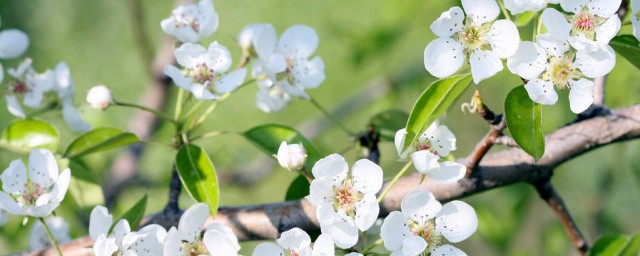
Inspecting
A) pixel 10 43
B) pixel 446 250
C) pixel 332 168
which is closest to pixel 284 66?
pixel 332 168

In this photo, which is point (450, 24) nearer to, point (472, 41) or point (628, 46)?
point (472, 41)

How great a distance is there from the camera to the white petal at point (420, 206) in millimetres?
818

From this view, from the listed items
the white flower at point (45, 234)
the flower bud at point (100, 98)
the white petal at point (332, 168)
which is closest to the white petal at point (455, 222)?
the white petal at point (332, 168)

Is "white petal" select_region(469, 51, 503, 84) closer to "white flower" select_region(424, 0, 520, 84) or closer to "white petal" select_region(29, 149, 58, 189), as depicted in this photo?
"white flower" select_region(424, 0, 520, 84)

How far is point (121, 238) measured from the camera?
87 centimetres

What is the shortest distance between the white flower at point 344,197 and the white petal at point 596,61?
222 mm

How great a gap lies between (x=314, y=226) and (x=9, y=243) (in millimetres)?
861

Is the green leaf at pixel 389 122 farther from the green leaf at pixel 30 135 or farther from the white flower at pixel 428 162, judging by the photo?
the green leaf at pixel 30 135

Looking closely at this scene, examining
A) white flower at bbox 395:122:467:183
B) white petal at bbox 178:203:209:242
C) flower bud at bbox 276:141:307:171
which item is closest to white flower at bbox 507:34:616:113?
white flower at bbox 395:122:467:183

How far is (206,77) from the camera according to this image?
38.7 inches

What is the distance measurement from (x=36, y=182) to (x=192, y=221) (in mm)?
199

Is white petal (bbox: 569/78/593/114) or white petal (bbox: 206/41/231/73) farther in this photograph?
white petal (bbox: 206/41/231/73)

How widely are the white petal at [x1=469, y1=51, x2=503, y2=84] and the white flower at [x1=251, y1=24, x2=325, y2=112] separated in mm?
245

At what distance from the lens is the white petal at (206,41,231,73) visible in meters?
0.99
